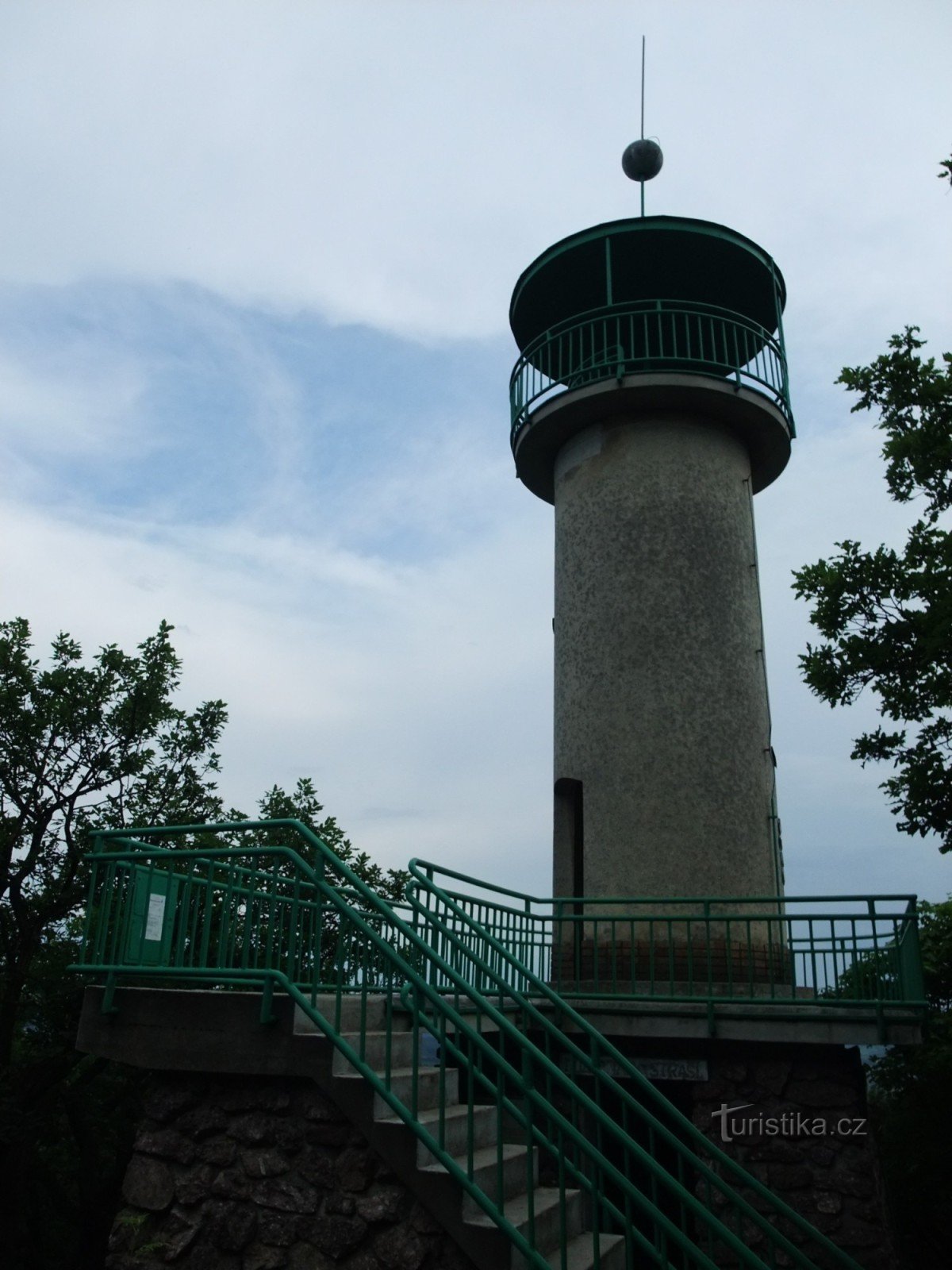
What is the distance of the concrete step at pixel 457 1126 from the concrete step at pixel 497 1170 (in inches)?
1.5

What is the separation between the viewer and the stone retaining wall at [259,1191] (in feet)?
16.6

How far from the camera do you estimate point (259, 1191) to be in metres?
5.39

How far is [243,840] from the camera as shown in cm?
1700

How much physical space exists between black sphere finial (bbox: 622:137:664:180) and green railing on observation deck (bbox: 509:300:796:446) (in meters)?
2.60

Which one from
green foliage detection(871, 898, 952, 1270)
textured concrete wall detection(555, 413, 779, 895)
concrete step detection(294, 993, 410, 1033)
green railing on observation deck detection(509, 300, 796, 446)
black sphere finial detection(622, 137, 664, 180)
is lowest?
green foliage detection(871, 898, 952, 1270)

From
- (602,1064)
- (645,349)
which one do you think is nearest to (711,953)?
(602,1064)

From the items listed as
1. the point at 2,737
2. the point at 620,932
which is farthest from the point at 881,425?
the point at 2,737

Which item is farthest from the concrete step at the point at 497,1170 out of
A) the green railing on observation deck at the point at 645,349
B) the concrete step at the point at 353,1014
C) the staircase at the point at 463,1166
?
the green railing on observation deck at the point at 645,349

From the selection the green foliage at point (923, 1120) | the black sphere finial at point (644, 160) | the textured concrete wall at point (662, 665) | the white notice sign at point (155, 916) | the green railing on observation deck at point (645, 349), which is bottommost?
the green foliage at point (923, 1120)

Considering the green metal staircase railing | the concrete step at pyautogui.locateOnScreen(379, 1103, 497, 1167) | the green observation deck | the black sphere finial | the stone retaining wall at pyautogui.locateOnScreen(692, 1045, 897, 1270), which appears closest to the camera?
the green metal staircase railing

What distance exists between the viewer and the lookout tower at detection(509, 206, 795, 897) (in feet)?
35.9

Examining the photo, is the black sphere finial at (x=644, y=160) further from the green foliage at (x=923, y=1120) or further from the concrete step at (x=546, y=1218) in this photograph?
the concrete step at (x=546, y=1218)

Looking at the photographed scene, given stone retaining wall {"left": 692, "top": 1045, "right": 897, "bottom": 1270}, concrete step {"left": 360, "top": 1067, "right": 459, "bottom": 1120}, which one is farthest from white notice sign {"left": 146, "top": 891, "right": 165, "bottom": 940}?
stone retaining wall {"left": 692, "top": 1045, "right": 897, "bottom": 1270}

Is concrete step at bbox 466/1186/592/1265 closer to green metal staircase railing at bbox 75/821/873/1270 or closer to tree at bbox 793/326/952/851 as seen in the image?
green metal staircase railing at bbox 75/821/873/1270
